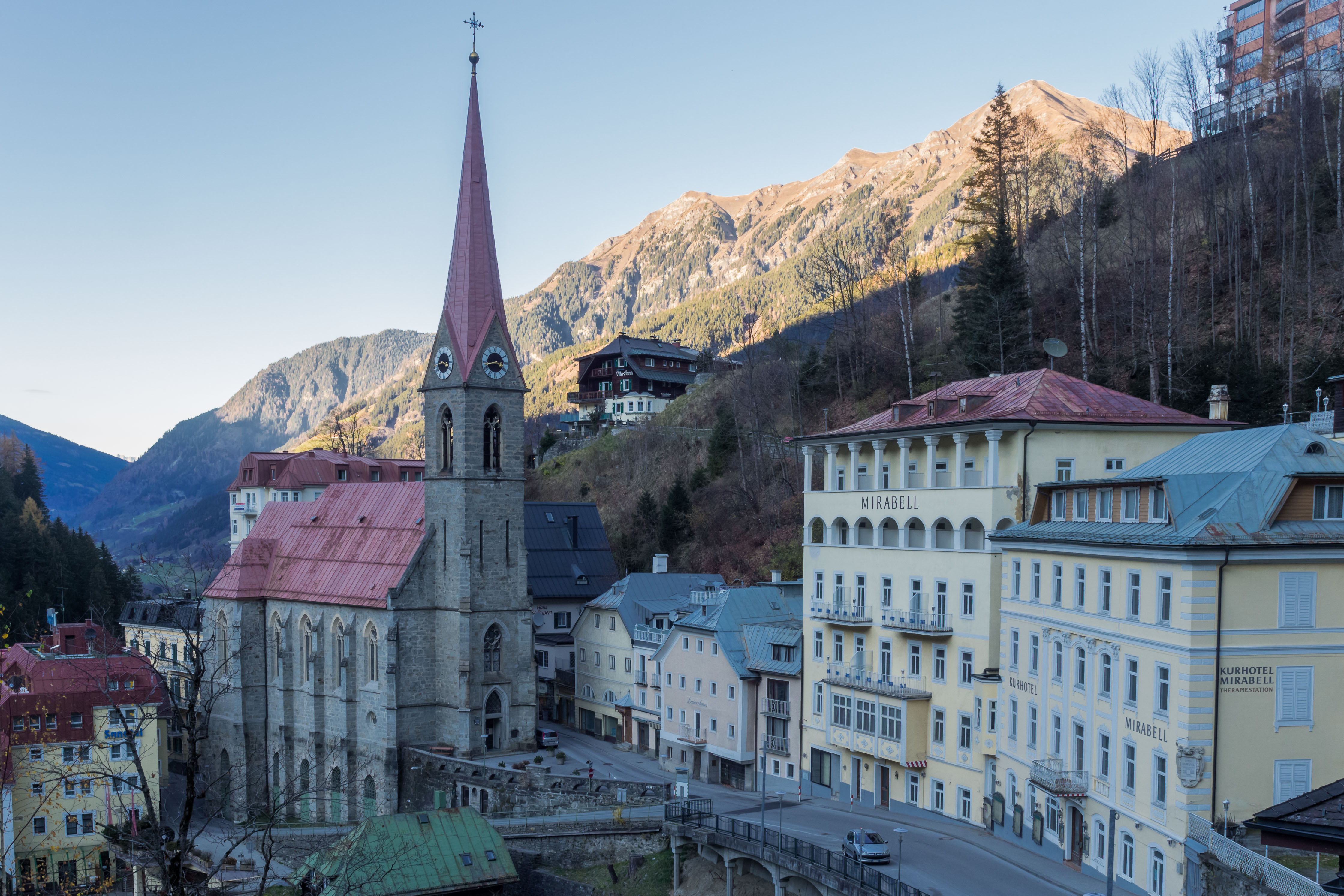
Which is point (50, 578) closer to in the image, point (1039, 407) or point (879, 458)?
point (879, 458)

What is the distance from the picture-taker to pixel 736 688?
51719 mm

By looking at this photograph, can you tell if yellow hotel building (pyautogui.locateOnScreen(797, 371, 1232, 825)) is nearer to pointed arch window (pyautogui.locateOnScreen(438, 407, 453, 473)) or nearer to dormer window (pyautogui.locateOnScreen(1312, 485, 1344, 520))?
dormer window (pyautogui.locateOnScreen(1312, 485, 1344, 520))

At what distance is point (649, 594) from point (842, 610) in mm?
19524

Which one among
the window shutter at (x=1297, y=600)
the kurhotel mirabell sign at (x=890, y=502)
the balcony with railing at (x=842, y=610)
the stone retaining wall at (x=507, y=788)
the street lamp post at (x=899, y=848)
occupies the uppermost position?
the kurhotel mirabell sign at (x=890, y=502)

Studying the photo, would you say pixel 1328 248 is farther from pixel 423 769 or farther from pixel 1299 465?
pixel 423 769

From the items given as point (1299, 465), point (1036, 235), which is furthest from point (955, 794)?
point (1036, 235)

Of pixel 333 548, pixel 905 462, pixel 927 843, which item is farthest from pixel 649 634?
pixel 927 843

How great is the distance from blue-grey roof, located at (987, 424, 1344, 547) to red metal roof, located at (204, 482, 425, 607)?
124 feet

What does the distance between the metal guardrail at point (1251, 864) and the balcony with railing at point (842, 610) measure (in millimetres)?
18289

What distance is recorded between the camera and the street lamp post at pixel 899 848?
1266 inches

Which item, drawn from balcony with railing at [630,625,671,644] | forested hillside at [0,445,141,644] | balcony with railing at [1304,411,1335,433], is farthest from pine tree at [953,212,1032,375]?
forested hillside at [0,445,141,644]

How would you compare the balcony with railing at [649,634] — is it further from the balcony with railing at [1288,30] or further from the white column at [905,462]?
the balcony with railing at [1288,30]

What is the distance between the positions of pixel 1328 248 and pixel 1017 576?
2965cm

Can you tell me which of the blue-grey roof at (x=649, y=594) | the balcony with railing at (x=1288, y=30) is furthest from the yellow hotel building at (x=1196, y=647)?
the balcony with railing at (x=1288, y=30)
